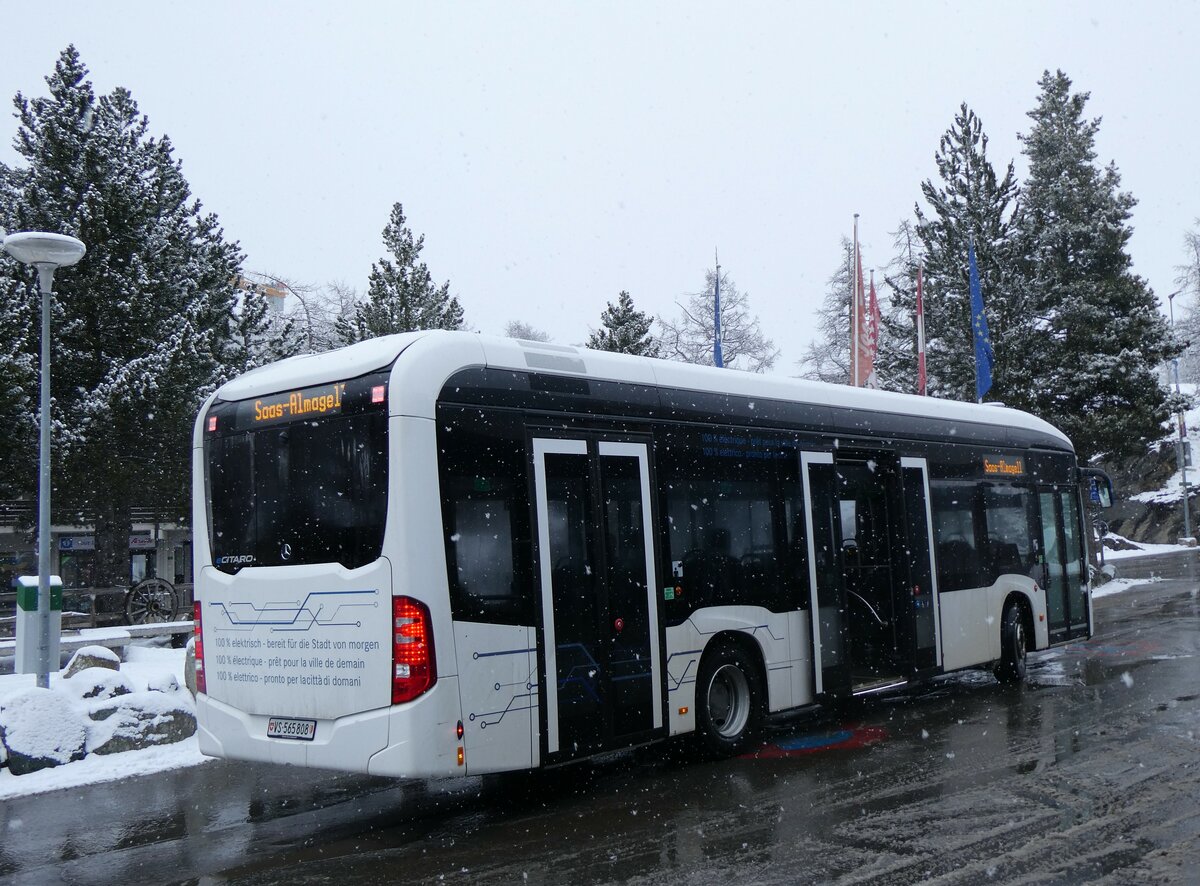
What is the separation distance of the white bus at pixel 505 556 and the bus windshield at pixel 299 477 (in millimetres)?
17

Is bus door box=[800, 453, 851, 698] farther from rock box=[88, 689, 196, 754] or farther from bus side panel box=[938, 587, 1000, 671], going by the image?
rock box=[88, 689, 196, 754]

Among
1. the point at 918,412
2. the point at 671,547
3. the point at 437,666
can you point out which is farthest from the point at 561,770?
the point at 918,412

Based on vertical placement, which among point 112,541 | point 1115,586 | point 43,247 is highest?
point 43,247

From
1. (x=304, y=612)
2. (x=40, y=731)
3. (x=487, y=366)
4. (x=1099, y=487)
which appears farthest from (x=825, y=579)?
(x=1099, y=487)

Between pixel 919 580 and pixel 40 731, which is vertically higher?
pixel 919 580

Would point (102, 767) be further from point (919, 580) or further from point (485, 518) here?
point (919, 580)

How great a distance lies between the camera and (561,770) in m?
9.20

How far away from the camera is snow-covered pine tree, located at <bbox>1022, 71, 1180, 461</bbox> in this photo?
105 ft

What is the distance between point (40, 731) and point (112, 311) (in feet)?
58.2

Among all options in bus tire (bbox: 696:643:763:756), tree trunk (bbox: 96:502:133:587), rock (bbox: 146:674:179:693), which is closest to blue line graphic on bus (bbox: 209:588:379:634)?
bus tire (bbox: 696:643:763:756)

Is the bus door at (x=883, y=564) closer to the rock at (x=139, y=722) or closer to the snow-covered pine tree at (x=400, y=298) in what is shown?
the rock at (x=139, y=722)

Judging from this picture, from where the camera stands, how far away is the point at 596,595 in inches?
307

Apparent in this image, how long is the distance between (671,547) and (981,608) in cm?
563

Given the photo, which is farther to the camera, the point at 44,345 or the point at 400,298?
the point at 400,298
